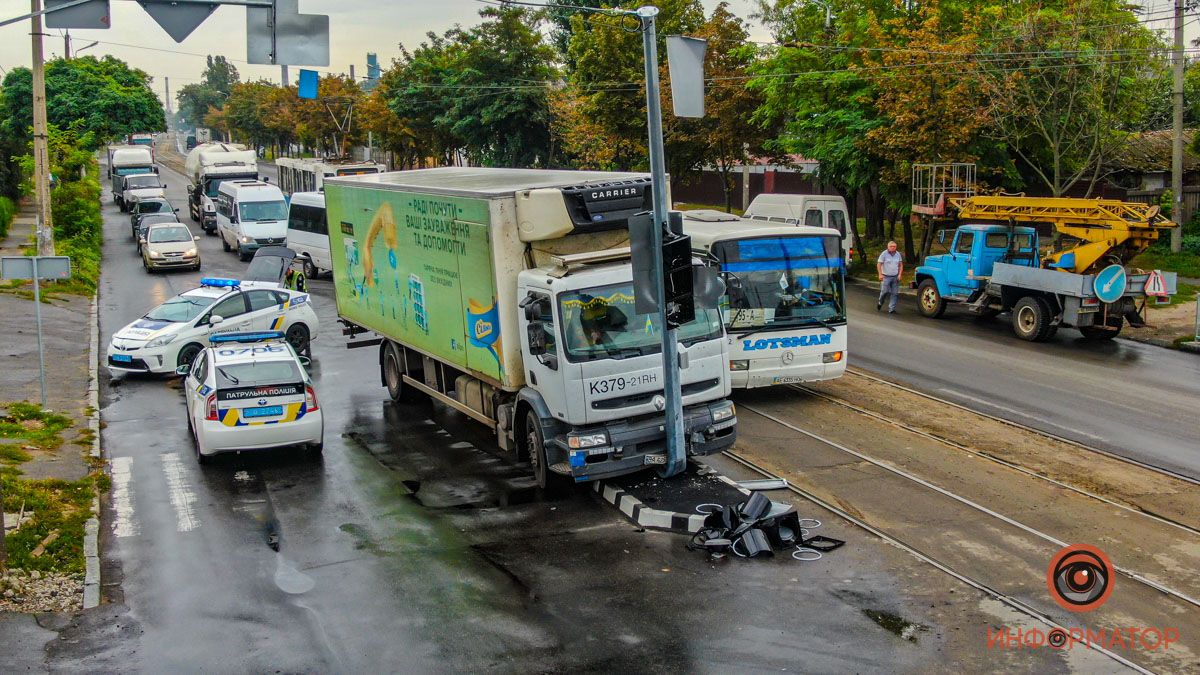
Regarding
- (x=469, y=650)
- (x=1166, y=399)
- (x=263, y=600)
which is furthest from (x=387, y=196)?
(x=1166, y=399)

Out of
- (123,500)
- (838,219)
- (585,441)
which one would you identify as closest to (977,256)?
(838,219)

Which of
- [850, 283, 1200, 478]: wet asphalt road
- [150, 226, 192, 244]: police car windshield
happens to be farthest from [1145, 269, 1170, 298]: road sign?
[150, 226, 192, 244]: police car windshield

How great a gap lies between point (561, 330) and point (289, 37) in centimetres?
421

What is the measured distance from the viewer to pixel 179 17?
11055 mm

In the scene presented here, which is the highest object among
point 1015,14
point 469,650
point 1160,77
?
point 1015,14

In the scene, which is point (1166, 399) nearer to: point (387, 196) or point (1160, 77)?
point (387, 196)

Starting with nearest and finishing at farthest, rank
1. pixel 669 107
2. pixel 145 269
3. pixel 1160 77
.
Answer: pixel 1160 77
pixel 145 269
pixel 669 107

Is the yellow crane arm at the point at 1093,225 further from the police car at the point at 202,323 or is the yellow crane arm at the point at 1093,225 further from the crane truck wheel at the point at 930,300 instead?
the police car at the point at 202,323

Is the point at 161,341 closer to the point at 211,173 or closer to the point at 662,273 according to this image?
the point at 662,273

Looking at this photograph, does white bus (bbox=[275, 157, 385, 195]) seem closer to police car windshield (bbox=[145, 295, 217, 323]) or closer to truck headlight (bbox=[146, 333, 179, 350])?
police car windshield (bbox=[145, 295, 217, 323])

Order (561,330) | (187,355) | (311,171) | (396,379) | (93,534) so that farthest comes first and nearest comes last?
(311,171) → (187,355) → (396,379) → (561,330) → (93,534)

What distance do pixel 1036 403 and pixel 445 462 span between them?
921 centimetres

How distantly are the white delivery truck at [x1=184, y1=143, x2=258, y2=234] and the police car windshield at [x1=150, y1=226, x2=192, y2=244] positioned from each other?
393 inches

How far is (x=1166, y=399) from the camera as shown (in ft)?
59.8
